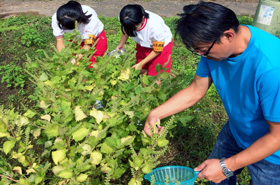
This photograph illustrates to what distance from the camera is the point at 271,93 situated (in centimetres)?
118

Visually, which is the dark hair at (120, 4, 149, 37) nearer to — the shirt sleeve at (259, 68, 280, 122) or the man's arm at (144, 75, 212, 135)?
the man's arm at (144, 75, 212, 135)

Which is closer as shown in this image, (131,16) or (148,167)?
(148,167)

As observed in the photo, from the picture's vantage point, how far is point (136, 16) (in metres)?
2.55

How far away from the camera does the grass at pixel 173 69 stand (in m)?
2.78

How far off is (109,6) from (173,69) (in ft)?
11.8

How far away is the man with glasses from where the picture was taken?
3.90 feet

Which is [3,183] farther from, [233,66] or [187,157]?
[187,157]

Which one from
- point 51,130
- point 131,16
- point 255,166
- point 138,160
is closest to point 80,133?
point 51,130

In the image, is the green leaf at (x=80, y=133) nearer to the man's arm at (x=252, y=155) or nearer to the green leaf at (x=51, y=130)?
the green leaf at (x=51, y=130)

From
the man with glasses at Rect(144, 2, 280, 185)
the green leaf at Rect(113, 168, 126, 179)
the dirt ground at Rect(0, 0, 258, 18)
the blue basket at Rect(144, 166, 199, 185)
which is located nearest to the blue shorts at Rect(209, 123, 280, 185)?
the man with glasses at Rect(144, 2, 280, 185)

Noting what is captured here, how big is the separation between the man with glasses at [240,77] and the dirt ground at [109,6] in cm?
540

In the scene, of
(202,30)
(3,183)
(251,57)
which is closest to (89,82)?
(3,183)

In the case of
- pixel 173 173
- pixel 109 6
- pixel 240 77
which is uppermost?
pixel 240 77

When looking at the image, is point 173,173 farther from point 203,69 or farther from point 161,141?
point 203,69
